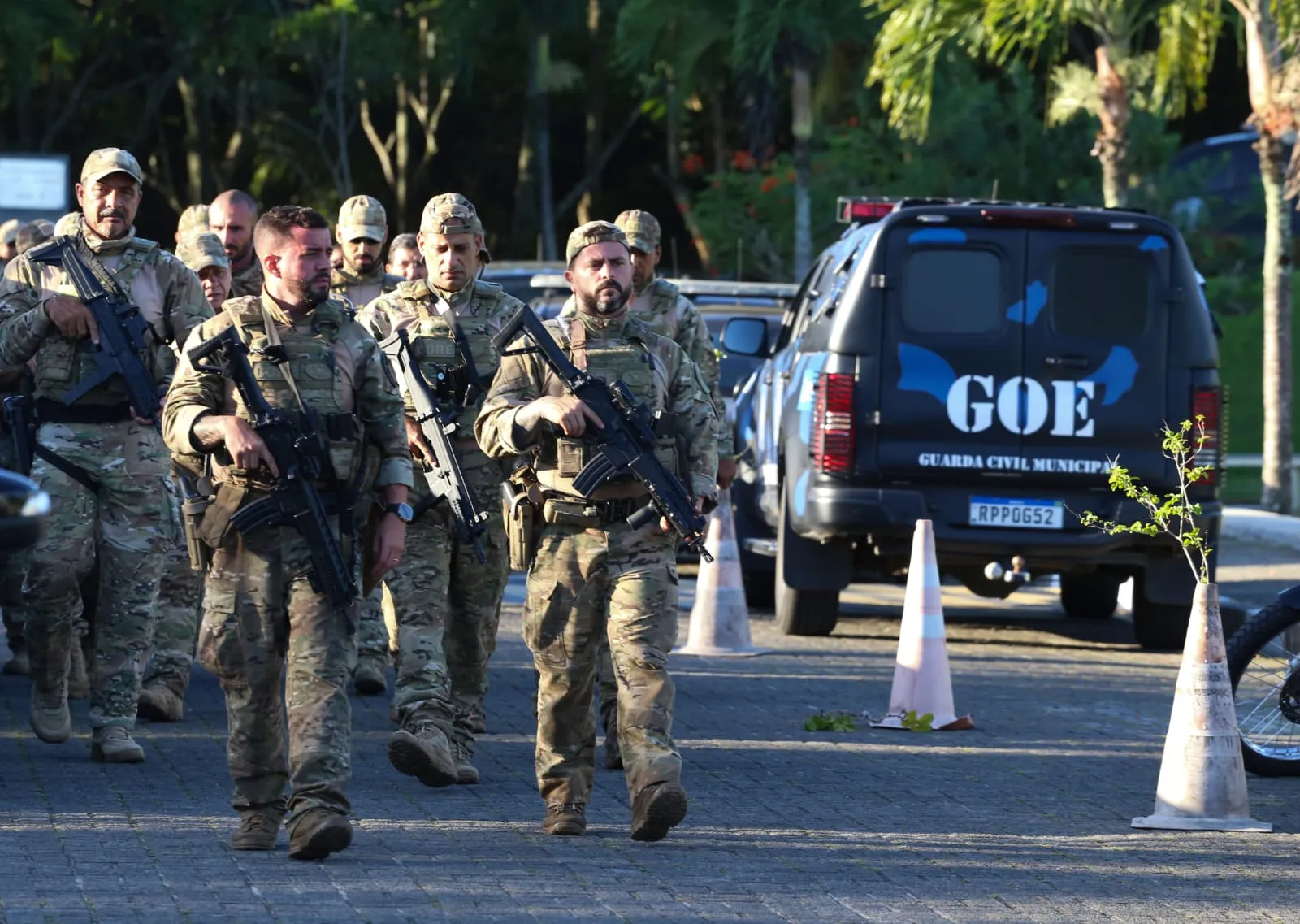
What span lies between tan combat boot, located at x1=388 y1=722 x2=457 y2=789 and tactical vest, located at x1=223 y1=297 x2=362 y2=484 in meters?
1.24

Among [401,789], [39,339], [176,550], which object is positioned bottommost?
[401,789]

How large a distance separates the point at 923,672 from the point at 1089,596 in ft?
17.2

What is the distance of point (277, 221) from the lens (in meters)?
7.29

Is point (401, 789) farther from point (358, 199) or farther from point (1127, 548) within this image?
point (1127, 548)

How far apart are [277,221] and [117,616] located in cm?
240

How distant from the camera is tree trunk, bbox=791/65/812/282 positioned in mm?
31938

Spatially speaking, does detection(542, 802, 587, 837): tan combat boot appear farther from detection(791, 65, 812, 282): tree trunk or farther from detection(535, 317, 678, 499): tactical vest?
detection(791, 65, 812, 282): tree trunk

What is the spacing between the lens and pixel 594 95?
41906 millimetres

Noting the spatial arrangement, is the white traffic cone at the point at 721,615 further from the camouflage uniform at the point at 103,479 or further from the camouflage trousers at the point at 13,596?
the camouflage uniform at the point at 103,479

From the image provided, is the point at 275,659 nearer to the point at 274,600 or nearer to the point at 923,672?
the point at 274,600

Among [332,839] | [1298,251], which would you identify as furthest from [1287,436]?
[1298,251]

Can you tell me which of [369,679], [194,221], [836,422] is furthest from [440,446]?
[836,422]

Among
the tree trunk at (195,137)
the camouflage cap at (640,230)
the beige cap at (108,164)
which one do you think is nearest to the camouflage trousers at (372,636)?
the camouflage cap at (640,230)

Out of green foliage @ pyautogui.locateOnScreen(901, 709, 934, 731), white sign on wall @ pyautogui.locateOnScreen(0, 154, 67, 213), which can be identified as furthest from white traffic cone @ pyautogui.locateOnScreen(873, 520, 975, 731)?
white sign on wall @ pyautogui.locateOnScreen(0, 154, 67, 213)
